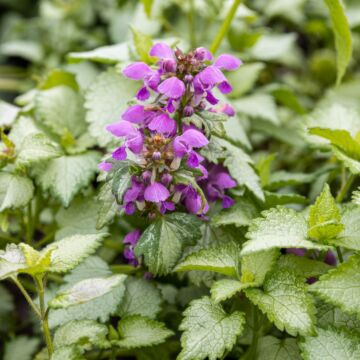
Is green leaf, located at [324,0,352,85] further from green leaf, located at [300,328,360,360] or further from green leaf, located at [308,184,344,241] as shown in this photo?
green leaf, located at [300,328,360,360]

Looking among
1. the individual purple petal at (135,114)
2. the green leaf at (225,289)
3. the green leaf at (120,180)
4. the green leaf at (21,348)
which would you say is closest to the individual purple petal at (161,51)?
the individual purple petal at (135,114)

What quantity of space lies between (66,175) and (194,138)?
390mm

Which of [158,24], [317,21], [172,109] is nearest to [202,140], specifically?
[172,109]

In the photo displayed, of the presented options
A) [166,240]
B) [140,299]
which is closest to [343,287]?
[166,240]

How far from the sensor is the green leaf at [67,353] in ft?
3.08

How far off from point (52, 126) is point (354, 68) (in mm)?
1550

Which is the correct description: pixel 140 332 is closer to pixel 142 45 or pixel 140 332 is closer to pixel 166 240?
pixel 166 240

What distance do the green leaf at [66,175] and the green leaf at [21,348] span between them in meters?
0.37

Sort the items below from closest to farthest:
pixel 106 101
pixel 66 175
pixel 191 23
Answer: pixel 66 175 < pixel 106 101 < pixel 191 23

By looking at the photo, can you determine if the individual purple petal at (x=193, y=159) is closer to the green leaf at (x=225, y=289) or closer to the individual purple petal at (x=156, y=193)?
the individual purple petal at (x=156, y=193)

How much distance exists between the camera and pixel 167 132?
104 cm

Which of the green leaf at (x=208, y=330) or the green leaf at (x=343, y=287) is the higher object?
the green leaf at (x=343, y=287)

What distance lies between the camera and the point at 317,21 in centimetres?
236

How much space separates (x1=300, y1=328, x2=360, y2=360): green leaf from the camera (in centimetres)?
92
